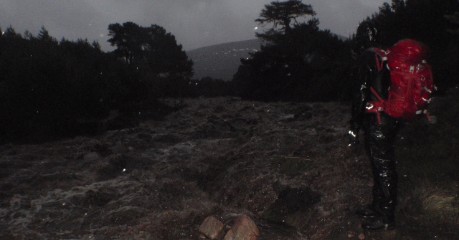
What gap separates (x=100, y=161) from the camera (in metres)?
9.38

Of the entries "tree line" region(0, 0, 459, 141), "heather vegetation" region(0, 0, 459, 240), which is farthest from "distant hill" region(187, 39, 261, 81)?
"heather vegetation" region(0, 0, 459, 240)

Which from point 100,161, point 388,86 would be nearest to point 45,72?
point 100,161

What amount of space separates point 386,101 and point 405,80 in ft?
0.97

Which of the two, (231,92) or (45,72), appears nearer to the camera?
(45,72)

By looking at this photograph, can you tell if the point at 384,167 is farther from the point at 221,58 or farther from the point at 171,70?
the point at 221,58

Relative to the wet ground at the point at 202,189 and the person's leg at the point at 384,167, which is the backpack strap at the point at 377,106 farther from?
the wet ground at the point at 202,189

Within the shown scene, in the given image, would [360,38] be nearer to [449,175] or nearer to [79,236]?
[449,175]

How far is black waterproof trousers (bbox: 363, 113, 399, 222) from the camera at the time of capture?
4.33 m

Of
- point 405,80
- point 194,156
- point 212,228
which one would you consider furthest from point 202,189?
point 405,80

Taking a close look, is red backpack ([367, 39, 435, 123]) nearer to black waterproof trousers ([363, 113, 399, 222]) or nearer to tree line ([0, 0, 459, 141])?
black waterproof trousers ([363, 113, 399, 222])

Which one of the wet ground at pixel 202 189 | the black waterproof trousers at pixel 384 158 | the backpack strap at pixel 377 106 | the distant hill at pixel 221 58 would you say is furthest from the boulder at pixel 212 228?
the distant hill at pixel 221 58

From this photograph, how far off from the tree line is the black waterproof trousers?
1.12 m

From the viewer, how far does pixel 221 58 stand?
9544cm

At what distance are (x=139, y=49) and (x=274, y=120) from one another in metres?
19.6
